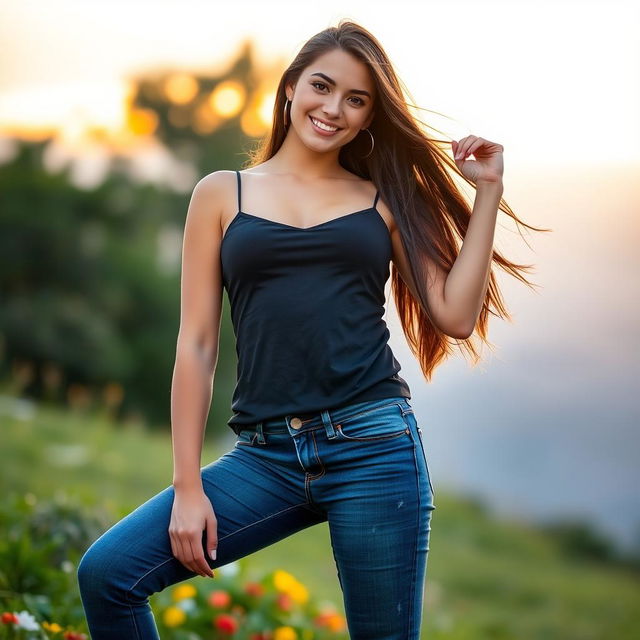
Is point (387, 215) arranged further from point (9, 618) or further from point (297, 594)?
point (297, 594)

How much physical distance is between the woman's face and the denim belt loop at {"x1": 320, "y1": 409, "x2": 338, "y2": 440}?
73 cm

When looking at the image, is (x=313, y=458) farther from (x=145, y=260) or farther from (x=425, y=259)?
(x=145, y=260)

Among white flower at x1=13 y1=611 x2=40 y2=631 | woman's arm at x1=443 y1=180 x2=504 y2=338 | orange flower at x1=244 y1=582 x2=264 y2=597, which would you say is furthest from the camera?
orange flower at x1=244 y1=582 x2=264 y2=597

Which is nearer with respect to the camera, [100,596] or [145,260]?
[100,596]

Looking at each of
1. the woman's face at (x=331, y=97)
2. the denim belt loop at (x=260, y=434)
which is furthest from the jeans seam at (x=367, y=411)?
the woman's face at (x=331, y=97)

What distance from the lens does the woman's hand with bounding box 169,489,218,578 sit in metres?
2.16

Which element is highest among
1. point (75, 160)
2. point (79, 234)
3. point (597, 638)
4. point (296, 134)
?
point (296, 134)

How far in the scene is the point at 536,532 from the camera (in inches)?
360

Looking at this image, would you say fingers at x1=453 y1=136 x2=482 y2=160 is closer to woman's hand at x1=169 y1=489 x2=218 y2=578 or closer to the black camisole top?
the black camisole top

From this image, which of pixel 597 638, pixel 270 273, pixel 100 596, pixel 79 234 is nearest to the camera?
pixel 100 596

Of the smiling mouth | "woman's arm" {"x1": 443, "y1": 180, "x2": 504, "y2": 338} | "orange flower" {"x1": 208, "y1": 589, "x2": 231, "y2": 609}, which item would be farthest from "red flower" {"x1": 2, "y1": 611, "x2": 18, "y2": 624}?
the smiling mouth

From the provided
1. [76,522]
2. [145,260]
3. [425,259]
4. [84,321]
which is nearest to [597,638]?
[76,522]

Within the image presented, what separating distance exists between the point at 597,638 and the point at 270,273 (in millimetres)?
5096

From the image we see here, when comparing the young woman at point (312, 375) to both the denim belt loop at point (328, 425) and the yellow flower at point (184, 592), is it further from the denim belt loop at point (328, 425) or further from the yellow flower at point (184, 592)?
the yellow flower at point (184, 592)
